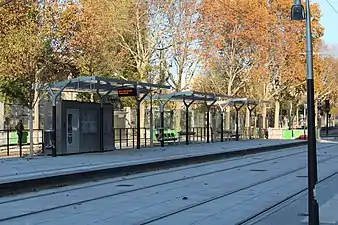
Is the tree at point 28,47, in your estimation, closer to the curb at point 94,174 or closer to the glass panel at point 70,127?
the glass panel at point 70,127

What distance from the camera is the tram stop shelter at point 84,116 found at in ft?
83.2

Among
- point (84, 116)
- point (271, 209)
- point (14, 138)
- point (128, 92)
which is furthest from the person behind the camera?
point (14, 138)

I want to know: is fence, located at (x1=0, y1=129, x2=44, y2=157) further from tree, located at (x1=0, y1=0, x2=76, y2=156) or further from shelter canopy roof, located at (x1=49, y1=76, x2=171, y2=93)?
shelter canopy roof, located at (x1=49, y1=76, x2=171, y2=93)

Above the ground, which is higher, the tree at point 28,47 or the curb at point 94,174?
the tree at point 28,47

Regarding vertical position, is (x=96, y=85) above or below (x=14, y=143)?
above

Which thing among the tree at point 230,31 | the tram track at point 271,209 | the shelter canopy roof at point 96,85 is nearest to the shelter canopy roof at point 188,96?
the shelter canopy roof at point 96,85

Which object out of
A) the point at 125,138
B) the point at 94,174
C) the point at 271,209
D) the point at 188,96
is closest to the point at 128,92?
the point at 188,96

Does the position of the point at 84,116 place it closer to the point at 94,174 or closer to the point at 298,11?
the point at 94,174

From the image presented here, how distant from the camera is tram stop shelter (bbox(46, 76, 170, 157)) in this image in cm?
2536

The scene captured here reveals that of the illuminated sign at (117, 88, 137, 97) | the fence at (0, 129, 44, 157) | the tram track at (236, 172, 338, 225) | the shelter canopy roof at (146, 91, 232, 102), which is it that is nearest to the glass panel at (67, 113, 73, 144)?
the fence at (0, 129, 44, 157)

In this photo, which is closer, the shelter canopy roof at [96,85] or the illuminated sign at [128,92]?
the shelter canopy roof at [96,85]

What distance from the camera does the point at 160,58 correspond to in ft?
152

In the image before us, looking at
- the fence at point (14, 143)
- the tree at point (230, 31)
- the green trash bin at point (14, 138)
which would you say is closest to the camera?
the fence at point (14, 143)

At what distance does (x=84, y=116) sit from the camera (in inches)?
1096
